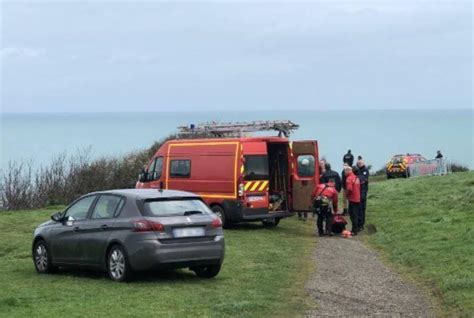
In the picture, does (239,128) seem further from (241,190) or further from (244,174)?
(241,190)

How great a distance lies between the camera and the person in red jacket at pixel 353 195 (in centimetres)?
1944

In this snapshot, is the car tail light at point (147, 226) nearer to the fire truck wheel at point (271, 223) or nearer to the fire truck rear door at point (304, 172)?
the fire truck rear door at point (304, 172)

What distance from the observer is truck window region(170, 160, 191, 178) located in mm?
21688

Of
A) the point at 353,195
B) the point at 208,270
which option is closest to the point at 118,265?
the point at 208,270

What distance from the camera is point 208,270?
41.4 feet

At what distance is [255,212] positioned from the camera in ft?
66.7

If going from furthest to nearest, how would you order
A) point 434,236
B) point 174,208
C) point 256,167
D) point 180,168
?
1. point 180,168
2. point 256,167
3. point 434,236
4. point 174,208

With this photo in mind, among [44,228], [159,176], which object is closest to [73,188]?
[159,176]

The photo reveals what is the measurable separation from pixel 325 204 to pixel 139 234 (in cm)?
847

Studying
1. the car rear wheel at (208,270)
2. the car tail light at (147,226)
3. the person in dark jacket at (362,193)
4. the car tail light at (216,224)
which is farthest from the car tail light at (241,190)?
the car tail light at (147,226)

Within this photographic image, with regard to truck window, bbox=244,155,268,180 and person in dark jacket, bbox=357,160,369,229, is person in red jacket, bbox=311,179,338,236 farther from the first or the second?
truck window, bbox=244,155,268,180

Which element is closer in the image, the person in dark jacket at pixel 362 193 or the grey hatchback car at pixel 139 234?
the grey hatchback car at pixel 139 234

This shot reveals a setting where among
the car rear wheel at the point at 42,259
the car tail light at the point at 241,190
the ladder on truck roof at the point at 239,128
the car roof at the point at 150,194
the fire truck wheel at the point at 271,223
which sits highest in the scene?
the ladder on truck roof at the point at 239,128

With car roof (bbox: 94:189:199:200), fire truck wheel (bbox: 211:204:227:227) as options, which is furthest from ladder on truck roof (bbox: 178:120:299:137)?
car roof (bbox: 94:189:199:200)
